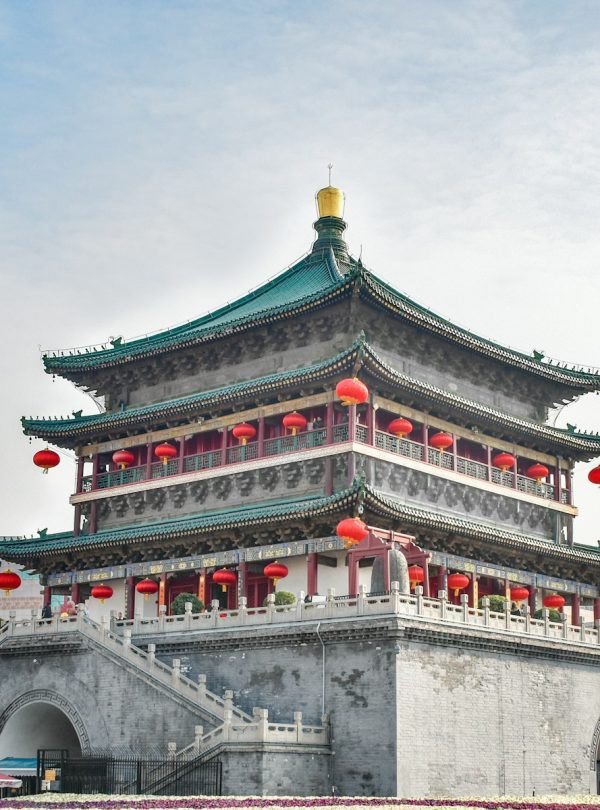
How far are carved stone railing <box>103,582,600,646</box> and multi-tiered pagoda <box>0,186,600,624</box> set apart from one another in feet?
7.25

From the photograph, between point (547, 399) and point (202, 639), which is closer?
point (202, 639)

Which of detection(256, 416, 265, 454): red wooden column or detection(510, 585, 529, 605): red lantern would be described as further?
detection(510, 585, 529, 605): red lantern

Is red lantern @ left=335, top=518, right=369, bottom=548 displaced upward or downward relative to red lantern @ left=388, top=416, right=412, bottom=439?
downward

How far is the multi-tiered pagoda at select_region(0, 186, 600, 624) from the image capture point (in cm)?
3512

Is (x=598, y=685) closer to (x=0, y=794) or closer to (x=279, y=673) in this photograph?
(x=279, y=673)

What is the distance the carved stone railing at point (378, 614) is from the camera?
28625 mm

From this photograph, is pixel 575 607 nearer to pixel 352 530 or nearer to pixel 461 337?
pixel 461 337

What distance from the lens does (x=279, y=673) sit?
98.7ft

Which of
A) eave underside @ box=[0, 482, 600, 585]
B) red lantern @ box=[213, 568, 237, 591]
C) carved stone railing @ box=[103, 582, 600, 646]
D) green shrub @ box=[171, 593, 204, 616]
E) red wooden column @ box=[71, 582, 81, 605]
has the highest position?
eave underside @ box=[0, 482, 600, 585]

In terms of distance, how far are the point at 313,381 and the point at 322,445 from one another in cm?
201

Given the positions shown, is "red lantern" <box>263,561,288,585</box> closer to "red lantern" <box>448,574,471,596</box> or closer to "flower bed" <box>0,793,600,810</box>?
"red lantern" <box>448,574,471,596</box>

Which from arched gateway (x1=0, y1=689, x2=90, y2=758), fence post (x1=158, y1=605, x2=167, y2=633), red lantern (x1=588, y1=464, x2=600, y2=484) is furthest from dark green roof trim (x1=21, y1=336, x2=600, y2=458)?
arched gateway (x1=0, y1=689, x2=90, y2=758)

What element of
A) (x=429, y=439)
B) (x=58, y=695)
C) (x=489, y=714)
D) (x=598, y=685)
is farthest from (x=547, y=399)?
(x=58, y=695)

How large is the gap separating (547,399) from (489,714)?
1677 centimetres
